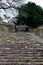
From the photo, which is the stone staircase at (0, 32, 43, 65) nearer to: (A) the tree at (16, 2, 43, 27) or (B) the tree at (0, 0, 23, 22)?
(A) the tree at (16, 2, 43, 27)

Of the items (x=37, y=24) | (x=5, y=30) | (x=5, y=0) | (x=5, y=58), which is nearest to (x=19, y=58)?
(x=5, y=58)

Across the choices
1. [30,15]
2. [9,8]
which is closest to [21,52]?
[30,15]

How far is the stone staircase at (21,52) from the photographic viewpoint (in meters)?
6.72

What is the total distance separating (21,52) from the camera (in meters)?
7.58

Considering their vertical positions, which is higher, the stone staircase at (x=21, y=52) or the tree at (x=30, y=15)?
the tree at (x=30, y=15)

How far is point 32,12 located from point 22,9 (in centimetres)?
56

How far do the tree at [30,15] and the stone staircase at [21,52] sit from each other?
4.49 meters

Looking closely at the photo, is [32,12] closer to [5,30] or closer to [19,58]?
[5,30]

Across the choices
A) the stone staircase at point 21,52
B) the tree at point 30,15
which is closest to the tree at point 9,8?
the tree at point 30,15

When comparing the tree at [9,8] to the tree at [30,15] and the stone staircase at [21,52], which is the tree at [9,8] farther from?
the stone staircase at [21,52]

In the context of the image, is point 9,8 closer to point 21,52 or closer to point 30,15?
point 30,15

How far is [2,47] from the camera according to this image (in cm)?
817

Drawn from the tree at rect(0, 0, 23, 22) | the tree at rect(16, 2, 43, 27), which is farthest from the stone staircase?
the tree at rect(0, 0, 23, 22)

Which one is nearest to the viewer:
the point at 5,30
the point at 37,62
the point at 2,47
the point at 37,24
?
the point at 37,62
